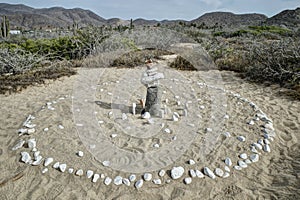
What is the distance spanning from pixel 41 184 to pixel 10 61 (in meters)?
5.72

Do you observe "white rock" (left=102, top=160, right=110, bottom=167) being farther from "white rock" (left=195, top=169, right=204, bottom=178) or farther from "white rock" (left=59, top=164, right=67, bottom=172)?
"white rock" (left=195, top=169, right=204, bottom=178)

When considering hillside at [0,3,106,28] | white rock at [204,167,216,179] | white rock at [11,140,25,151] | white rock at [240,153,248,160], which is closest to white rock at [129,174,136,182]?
white rock at [204,167,216,179]

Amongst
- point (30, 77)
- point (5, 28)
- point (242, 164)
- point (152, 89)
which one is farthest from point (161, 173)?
point (5, 28)

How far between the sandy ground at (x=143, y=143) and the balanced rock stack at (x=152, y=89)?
19cm

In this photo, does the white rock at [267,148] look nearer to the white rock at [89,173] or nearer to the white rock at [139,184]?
the white rock at [139,184]

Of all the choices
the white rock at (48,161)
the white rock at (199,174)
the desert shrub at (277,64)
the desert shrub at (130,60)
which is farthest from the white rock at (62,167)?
the desert shrub at (130,60)

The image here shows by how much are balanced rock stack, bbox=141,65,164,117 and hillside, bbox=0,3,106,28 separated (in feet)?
166

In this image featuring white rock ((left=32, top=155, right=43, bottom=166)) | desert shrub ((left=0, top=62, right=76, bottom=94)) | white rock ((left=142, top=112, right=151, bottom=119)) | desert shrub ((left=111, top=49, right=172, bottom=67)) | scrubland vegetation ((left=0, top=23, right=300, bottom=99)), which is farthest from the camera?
desert shrub ((left=111, top=49, right=172, bottom=67))

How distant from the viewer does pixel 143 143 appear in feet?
10.7

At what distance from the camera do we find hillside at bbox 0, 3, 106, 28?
58.2 meters

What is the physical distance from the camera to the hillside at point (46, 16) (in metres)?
58.2

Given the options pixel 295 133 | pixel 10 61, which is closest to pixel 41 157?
pixel 295 133

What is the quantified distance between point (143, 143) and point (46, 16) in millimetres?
71015

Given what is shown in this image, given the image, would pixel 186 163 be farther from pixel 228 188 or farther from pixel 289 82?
pixel 289 82
